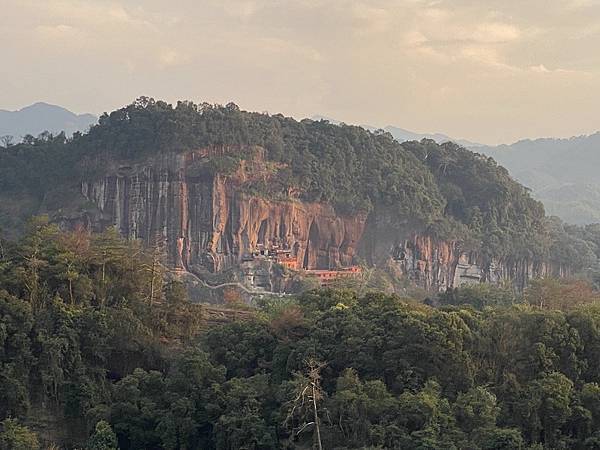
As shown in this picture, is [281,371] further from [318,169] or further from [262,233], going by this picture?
[318,169]

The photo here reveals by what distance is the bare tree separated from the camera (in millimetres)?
17500

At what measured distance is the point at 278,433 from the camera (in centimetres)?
1900

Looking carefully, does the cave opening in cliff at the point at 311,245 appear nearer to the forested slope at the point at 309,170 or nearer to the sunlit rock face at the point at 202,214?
the sunlit rock face at the point at 202,214

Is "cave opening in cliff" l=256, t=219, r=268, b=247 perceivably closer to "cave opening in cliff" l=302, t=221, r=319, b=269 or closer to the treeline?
"cave opening in cliff" l=302, t=221, r=319, b=269

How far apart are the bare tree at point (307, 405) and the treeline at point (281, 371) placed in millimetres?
51

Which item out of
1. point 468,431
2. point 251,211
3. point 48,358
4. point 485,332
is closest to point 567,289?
point 485,332

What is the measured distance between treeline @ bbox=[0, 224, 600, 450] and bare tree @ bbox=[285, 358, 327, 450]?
0.17 ft

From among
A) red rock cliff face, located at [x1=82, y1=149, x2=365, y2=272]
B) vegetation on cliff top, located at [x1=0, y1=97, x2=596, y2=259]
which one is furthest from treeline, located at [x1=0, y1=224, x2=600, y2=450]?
vegetation on cliff top, located at [x1=0, y1=97, x2=596, y2=259]

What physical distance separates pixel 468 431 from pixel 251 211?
32.7m

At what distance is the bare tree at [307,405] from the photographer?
17500mm

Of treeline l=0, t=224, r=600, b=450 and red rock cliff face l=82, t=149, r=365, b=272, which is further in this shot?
red rock cliff face l=82, t=149, r=365, b=272

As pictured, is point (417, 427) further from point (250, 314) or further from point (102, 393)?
point (250, 314)

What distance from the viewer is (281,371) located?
2128cm

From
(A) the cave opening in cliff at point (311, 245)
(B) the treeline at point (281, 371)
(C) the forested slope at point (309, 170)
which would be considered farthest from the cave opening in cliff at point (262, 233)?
(B) the treeline at point (281, 371)
